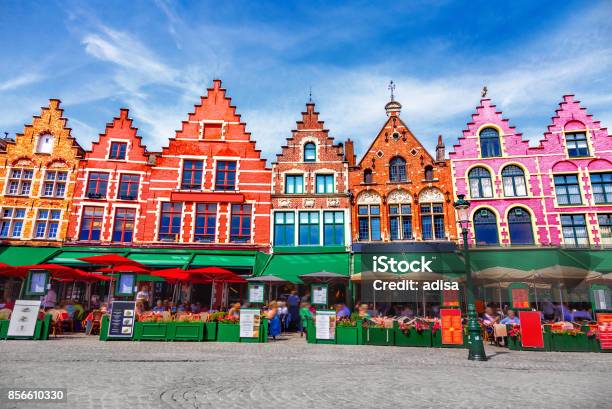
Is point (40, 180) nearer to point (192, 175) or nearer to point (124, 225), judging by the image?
point (124, 225)

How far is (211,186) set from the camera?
22609 millimetres

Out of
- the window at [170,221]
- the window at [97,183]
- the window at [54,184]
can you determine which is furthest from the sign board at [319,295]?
the window at [54,184]

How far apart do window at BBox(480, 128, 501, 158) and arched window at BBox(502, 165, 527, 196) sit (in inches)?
43.7

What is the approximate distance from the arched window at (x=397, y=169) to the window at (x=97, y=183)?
1660 centimetres

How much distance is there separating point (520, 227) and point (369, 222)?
7909mm

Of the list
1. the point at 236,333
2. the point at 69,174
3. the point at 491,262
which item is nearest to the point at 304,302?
the point at 236,333

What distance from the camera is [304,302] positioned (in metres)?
18.2

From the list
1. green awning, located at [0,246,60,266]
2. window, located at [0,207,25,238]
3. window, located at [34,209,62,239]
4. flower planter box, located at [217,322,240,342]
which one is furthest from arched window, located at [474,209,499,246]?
window, located at [0,207,25,238]

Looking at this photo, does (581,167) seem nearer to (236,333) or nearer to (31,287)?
(236,333)

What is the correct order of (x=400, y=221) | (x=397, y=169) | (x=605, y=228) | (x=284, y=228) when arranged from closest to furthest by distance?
A: (x=605, y=228)
(x=400, y=221)
(x=284, y=228)
(x=397, y=169)

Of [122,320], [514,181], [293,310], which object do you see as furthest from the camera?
[514,181]

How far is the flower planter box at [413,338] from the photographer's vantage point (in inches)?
520

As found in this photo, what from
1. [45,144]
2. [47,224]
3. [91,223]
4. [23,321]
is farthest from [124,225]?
[23,321]

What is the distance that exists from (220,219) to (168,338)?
30.7 feet
